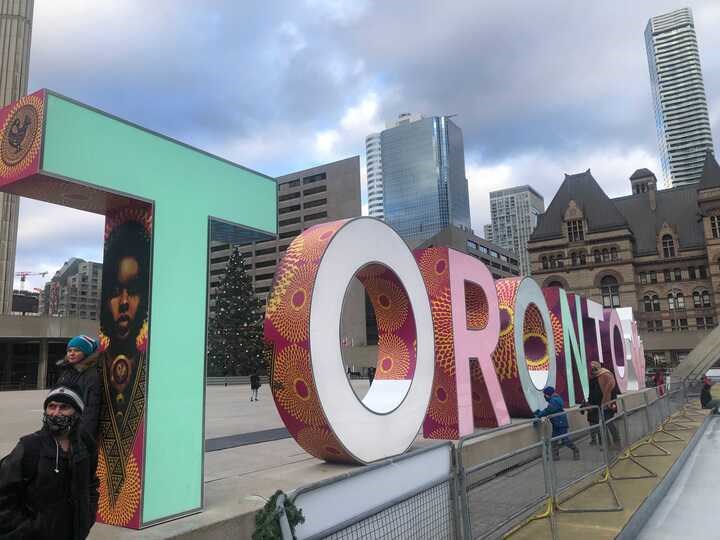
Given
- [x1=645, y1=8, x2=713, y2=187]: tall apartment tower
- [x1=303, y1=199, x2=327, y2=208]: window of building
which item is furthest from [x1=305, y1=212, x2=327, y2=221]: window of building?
[x1=645, y1=8, x2=713, y2=187]: tall apartment tower

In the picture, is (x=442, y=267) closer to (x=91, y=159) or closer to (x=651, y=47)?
A: (x=91, y=159)

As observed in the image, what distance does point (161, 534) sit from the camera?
13.3ft

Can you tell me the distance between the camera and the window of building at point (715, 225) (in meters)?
60.9

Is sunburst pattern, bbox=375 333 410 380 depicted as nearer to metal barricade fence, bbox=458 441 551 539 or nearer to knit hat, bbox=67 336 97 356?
metal barricade fence, bbox=458 441 551 539

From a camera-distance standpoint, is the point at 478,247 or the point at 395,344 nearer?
the point at 395,344

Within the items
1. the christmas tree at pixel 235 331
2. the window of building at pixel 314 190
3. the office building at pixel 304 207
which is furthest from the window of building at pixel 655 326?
the window of building at pixel 314 190

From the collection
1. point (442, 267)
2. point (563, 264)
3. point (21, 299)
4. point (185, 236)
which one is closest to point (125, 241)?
point (185, 236)

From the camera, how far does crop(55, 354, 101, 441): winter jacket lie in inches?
169

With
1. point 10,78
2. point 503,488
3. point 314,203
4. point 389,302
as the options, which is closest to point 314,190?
point 314,203

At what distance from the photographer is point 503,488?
16.8 feet

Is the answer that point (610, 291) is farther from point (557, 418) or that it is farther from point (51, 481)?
point (51, 481)

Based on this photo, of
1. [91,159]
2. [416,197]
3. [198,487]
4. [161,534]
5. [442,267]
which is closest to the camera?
[161,534]

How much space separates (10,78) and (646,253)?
242ft

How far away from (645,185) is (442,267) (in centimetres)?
8354
